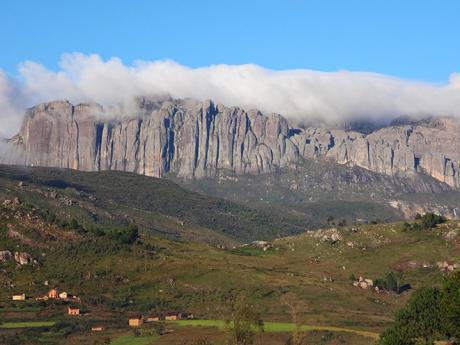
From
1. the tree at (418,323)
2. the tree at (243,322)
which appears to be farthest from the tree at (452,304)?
the tree at (243,322)

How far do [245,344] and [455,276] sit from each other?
140ft

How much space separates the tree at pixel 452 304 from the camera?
511ft

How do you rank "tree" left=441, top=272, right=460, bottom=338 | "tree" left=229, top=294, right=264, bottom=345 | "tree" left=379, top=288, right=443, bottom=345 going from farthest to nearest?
"tree" left=379, top=288, right=443, bottom=345, "tree" left=441, top=272, right=460, bottom=338, "tree" left=229, top=294, right=264, bottom=345

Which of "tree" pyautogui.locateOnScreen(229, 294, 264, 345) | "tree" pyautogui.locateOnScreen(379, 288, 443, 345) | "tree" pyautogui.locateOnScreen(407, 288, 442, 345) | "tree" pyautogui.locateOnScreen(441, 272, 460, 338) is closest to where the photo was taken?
"tree" pyautogui.locateOnScreen(229, 294, 264, 345)

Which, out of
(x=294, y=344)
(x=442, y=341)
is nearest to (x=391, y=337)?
(x=442, y=341)

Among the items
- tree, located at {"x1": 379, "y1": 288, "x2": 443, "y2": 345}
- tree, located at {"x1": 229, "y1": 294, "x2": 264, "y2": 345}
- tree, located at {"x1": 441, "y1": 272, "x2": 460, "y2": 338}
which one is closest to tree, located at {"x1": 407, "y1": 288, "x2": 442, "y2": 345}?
tree, located at {"x1": 379, "y1": 288, "x2": 443, "y2": 345}

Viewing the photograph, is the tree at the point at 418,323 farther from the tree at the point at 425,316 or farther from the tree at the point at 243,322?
the tree at the point at 243,322

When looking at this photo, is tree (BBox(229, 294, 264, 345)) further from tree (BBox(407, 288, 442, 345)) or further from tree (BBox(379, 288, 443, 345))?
tree (BBox(407, 288, 442, 345))

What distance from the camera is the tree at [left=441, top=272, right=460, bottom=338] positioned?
155750mm

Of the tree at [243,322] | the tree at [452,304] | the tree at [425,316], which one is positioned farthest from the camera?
the tree at [425,316]

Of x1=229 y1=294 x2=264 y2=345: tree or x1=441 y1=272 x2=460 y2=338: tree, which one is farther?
x1=441 y1=272 x2=460 y2=338: tree

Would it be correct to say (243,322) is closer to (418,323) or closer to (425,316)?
(418,323)

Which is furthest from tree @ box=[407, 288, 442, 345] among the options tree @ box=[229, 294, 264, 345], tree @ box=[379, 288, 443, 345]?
tree @ box=[229, 294, 264, 345]

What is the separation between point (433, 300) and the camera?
186 m
